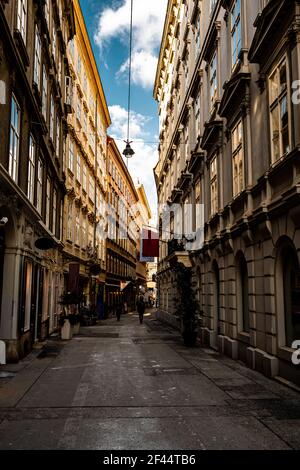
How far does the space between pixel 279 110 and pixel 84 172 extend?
76.0 feet

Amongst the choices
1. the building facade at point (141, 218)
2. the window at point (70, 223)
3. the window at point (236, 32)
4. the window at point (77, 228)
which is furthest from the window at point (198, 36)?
the building facade at point (141, 218)

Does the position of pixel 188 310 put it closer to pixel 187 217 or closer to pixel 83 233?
pixel 187 217

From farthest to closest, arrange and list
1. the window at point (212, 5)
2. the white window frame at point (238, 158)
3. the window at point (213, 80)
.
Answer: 1. the window at point (212, 5)
2. the window at point (213, 80)
3. the white window frame at point (238, 158)

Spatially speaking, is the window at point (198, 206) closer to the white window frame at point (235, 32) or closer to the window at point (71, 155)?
the white window frame at point (235, 32)

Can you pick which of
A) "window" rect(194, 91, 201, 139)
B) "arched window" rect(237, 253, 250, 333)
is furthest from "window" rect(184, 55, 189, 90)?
"arched window" rect(237, 253, 250, 333)

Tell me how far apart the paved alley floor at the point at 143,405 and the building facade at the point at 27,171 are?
6.24 feet

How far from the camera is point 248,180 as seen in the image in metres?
12.6

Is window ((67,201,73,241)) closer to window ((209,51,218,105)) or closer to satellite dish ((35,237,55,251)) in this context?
satellite dish ((35,237,55,251))

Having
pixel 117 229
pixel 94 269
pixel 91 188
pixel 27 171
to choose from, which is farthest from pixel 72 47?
pixel 117 229

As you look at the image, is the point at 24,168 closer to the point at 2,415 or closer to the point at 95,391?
the point at 95,391

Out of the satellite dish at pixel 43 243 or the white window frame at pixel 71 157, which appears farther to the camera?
the white window frame at pixel 71 157

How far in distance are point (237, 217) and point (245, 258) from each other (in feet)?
4.75

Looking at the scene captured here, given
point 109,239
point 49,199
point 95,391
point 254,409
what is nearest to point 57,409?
point 95,391

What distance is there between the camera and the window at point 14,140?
41.5 feet
